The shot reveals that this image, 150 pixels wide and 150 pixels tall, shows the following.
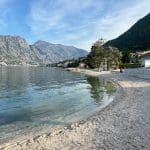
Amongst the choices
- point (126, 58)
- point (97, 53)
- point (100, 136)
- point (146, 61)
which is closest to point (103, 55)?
point (97, 53)

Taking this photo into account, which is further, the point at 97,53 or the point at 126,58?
the point at 126,58

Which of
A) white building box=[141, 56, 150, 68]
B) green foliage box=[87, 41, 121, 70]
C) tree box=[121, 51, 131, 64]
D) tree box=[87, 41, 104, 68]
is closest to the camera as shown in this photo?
white building box=[141, 56, 150, 68]

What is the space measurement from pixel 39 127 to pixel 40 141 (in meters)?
4.78

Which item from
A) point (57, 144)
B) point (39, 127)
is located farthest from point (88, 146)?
point (39, 127)

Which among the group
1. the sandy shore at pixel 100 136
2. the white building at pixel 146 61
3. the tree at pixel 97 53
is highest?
the tree at pixel 97 53

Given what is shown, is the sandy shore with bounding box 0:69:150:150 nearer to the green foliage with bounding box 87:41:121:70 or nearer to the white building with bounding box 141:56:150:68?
the green foliage with bounding box 87:41:121:70

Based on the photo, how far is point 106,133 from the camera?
1753cm

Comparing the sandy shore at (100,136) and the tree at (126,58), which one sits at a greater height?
the tree at (126,58)

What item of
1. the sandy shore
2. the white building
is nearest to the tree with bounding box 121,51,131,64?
the white building

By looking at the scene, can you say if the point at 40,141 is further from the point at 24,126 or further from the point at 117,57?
the point at 117,57

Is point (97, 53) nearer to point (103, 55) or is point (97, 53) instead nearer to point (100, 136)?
point (103, 55)

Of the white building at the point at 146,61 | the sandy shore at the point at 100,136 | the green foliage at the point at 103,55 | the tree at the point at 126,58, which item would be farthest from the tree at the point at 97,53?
the sandy shore at the point at 100,136

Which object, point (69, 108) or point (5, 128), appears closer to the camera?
point (5, 128)

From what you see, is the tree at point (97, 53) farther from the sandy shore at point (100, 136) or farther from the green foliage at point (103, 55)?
the sandy shore at point (100, 136)
